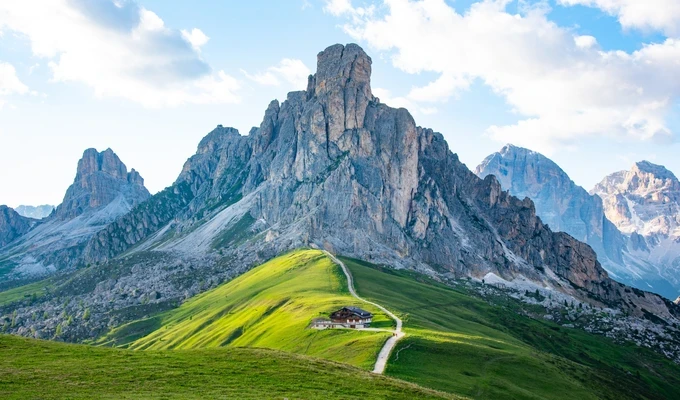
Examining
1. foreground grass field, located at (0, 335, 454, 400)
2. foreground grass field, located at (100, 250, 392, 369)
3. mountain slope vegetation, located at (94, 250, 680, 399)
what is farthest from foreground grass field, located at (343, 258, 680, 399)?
foreground grass field, located at (0, 335, 454, 400)

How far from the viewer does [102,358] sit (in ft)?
197

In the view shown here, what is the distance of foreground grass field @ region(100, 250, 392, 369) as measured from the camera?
284 ft

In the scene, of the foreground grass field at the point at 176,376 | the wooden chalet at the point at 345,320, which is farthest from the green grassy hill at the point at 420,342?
the wooden chalet at the point at 345,320

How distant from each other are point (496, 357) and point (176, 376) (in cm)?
5307

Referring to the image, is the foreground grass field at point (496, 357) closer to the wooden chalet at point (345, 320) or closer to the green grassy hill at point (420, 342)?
the green grassy hill at point (420, 342)

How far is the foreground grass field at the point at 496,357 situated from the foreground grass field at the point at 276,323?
685cm

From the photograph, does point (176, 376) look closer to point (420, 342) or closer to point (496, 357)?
point (420, 342)

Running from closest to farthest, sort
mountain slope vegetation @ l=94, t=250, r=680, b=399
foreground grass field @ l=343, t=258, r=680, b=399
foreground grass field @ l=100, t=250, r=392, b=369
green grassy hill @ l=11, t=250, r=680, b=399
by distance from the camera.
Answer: foreground grass field @ l=343, t=258, r=680, b=399
green grassy hill @ l=11, t=250, r=680, b=399
mountain slope vegetation @ l=94, t=250, r=680, b=399
foreground grass field @ l=100, t=250, r=392, b=369

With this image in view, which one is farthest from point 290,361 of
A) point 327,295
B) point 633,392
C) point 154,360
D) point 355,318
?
point 633,392

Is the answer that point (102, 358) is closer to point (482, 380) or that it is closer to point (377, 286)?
point (482, 380)

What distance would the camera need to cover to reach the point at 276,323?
399ft

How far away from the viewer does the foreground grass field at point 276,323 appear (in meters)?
86.4

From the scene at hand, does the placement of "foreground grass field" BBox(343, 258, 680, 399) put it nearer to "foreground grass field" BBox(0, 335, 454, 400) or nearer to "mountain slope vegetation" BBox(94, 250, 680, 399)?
"mountain slope vegetation" BBox(94, 250, 680, 399)

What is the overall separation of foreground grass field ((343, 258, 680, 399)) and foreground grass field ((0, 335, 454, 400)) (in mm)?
13271
